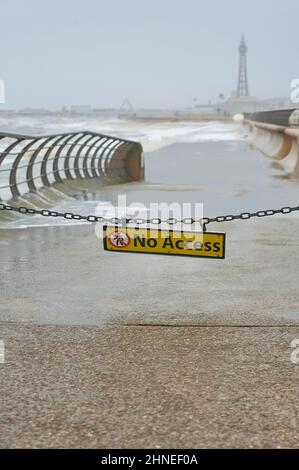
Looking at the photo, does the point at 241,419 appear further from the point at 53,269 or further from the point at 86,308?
the point at 53,269

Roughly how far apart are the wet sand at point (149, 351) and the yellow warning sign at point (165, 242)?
17.5 inches

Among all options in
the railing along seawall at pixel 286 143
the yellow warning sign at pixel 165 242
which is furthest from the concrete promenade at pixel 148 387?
the railing along seawall at pixel 286 143

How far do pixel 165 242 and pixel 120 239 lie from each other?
0.43 meters

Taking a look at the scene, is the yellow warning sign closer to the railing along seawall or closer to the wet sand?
the wet sand

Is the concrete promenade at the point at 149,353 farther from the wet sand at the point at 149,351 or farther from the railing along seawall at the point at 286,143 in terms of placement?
the railing along seawall at the point at 286,143

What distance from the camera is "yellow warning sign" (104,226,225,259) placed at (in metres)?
7.02

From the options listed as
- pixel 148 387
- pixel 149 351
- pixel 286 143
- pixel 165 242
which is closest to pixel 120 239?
pixel 165 242

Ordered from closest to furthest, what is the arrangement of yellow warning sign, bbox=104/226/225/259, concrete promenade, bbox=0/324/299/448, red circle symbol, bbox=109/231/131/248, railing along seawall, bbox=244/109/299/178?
concrete promenade, bbox=0/324/299/448, yellow warning sign, bbox=104/226/225/259, red circle symbol, bbox=109/231/131/248, railing along seawall, bbox=244/109/299/178

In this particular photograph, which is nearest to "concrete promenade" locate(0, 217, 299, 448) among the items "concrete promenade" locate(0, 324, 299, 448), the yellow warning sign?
"concrete promenade" locate(0, 324, 299, 448)

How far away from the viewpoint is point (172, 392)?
4664 mm

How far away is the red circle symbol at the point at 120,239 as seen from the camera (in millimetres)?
7133

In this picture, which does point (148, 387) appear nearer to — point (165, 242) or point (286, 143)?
point (165, 242)

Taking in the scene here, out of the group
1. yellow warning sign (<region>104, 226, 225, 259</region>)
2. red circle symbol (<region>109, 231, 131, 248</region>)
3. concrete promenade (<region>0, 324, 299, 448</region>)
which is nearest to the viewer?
concrete promenade (<region>0, 324, 299, 448</region>)

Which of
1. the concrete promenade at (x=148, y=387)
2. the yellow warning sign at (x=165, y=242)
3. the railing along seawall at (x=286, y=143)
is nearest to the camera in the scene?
the concrete promenade at (x=148, y=387)
